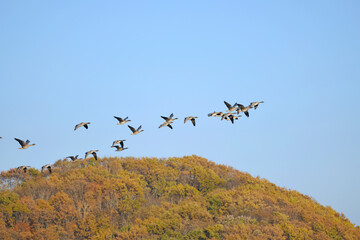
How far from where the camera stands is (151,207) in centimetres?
7950

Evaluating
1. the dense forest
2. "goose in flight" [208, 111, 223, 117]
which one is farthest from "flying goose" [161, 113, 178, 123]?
the dense forest

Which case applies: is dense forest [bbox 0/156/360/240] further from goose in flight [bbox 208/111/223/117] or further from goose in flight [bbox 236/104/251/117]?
goose in flight [bbox 236/104/251/117]

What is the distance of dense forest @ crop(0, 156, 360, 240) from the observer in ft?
227

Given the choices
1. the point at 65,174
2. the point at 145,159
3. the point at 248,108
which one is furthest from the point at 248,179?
the point at 248,108

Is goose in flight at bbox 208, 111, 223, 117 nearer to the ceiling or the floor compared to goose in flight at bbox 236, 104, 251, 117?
nearer to the ceiling

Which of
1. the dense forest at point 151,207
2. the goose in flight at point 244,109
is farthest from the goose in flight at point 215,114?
the dense forest at point 151,207

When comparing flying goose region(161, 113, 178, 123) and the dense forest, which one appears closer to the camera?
flying goose region(161, 113, 178, 123)

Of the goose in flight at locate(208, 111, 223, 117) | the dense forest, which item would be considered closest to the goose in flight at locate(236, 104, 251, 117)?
the goose in flight at locate(208, 111, 223, 117)

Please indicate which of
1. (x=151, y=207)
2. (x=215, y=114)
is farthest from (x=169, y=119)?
(x=151, y=207)

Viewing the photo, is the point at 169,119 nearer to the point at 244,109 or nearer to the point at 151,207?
the point at 244,109

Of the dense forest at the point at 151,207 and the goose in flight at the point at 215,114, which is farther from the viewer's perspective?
the dense forest at the point at 151,207

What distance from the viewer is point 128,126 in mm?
45844

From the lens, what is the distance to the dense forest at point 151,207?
2726 inches

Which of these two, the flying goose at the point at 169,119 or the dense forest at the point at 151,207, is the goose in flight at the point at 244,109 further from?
the dense forest at the point at 151,207
